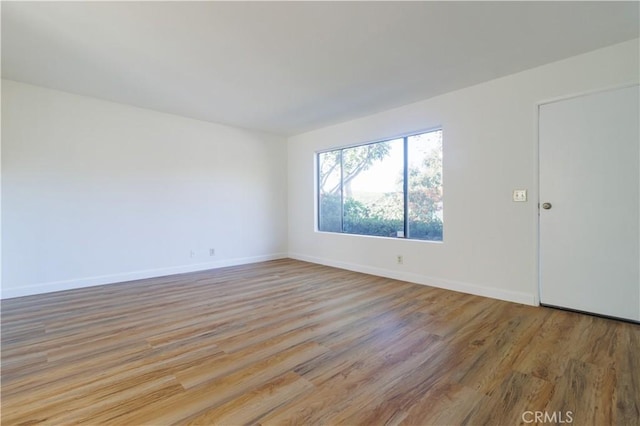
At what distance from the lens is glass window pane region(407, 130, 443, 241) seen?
385 centimetres

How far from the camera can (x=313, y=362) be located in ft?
6.40

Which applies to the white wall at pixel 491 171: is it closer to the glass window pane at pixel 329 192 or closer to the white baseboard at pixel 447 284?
the white baseboard at pixel 447 284

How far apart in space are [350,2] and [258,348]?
2576mm

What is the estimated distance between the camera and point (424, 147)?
400cm

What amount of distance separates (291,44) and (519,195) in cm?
279

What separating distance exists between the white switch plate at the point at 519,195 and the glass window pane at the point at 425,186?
0.84 meters

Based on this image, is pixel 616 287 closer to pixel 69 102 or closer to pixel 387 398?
pixel 387 398

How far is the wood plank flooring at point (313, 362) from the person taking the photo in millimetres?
1478

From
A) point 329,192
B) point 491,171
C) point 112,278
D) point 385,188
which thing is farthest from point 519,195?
point 112,278

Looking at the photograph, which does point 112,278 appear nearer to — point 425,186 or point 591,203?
point 425,186

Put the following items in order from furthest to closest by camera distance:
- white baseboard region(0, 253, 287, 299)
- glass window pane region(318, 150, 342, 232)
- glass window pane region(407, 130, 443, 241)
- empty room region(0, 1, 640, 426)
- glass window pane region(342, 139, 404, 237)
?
1. glass window pane region(318, 150, 342, 232)
2. glass window pane region(342, 139, 404, 237)
3. glass window pane region(407, 130, 443, 241)
4. white baseboard region(0, 253, 287, 299)
5. empty room region(0, 1, 640, 426)

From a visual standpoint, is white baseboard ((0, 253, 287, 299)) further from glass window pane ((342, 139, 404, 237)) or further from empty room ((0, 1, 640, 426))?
glass window pane ((342, 139, 404, 237))

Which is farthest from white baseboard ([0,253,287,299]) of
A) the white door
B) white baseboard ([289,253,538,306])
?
the white door

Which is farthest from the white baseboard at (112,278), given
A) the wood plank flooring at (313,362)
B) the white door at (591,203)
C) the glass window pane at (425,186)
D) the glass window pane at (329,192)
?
the white door at (591,203)
